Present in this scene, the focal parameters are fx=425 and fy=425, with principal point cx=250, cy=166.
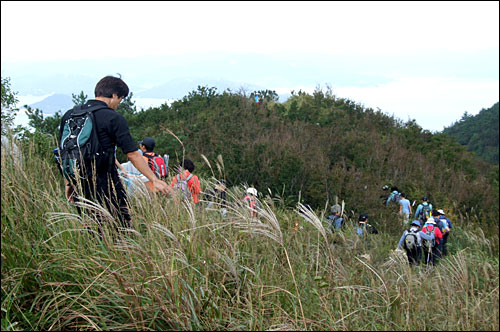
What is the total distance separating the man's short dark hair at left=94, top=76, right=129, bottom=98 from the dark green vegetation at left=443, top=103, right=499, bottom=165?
25462mm

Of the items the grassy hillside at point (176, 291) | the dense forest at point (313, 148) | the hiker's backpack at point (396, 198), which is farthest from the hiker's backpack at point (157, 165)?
the hiker's backpack at point (396, 198)

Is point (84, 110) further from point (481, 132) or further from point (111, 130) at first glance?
point (481, 132)

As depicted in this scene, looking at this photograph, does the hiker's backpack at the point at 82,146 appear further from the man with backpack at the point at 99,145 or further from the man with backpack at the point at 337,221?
the man with backpack at the point at 337,221

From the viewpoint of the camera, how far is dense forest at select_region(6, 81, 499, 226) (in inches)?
414

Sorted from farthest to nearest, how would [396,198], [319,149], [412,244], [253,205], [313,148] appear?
[313,148]
[319,149]
[396,198]
[412,244]
[253,205]

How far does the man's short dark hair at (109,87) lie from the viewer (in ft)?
10.6

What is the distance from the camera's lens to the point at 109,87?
3.22 m

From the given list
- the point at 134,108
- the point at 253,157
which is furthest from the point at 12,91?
the point at 134,108

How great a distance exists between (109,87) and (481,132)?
33.8 m

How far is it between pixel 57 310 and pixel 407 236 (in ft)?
19.0

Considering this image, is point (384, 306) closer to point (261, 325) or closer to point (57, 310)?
point (261, 325)

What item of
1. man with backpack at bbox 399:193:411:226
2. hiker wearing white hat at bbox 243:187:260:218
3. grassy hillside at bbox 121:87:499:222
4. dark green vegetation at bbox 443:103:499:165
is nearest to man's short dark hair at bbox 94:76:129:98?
hiker wearing white hat at bbox 243:187:260:218

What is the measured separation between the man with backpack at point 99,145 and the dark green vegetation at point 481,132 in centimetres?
2553

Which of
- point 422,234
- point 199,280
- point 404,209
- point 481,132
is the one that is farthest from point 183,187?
point 481,132
